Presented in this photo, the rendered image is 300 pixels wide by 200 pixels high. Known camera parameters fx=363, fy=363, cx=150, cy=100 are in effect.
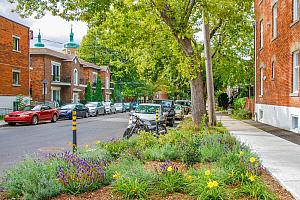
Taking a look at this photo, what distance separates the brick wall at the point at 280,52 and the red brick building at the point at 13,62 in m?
21.0

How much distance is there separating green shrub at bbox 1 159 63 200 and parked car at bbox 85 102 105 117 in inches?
1237

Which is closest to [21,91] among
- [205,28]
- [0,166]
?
[205,28]

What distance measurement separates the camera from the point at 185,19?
16.9m

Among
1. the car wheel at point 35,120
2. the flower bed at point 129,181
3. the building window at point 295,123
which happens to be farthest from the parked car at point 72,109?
the flower bed at point 129,181

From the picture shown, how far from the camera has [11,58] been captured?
32438mm

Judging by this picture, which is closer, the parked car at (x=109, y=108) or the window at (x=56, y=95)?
the parked car at (x=109, y=108)

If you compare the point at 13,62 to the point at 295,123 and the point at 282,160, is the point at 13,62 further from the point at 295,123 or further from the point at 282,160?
the point at 282,160

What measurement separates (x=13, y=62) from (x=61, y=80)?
600 inches

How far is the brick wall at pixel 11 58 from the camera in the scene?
31.1 meters

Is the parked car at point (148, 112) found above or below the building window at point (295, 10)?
below

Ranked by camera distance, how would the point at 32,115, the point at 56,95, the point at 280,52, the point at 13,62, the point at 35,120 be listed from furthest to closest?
the point at 56,95
the point at 13,62
the point at 35,120
the point at 32,115
the point at 280,52

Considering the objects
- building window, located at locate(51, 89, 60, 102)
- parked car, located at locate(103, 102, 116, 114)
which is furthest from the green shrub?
building window, located at locate(51, 89, 60, 102)

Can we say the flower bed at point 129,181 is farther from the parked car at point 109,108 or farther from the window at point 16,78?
the parked car at point 109,108

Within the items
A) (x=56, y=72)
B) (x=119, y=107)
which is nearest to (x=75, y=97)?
(x=56, y=72)
